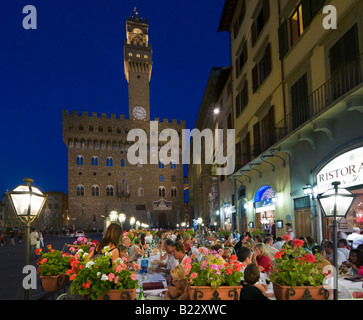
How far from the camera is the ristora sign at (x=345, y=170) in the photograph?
804 centimetres

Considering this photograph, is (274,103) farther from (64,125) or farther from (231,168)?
(64,125)

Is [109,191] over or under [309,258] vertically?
over

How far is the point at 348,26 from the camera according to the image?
8.26 meters

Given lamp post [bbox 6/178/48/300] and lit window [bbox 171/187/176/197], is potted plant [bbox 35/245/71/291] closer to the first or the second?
lamp post [bbox 6/178/48/300]

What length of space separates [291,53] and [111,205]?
144 ft

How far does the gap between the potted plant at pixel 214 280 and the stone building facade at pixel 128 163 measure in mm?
48488

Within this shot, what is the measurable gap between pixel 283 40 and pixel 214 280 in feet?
38.8

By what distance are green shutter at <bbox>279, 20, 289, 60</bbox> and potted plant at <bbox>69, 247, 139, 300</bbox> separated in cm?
1171

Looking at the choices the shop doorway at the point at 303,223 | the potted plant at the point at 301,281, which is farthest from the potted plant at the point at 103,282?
the shop doorway at the point at 303,223

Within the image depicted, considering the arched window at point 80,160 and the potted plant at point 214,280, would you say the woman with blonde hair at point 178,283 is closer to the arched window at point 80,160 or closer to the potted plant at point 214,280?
the potted plant at point 214,280

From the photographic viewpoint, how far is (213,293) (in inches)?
123

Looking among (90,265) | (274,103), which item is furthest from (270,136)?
(90,265)

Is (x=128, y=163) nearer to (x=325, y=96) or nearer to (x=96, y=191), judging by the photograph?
(x=96, y=191)

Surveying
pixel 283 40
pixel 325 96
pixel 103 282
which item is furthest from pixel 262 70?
pixel 103 282
